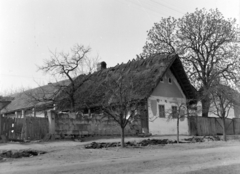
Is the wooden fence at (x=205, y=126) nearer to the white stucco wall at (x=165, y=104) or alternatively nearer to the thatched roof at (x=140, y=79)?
the white stucco wall at (x=165, y=104)

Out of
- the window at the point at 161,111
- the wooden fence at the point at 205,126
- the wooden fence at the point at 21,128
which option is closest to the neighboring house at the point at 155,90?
the window at the point at 161,111

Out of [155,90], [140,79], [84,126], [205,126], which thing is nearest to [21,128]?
[84,126]

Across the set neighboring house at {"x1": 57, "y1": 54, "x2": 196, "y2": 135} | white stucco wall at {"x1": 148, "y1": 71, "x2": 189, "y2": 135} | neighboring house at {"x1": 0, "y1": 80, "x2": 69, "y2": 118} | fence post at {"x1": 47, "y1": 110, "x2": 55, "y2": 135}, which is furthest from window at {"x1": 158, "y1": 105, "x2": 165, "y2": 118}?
fence post at {"x1": 47, "y1": 110, "x2": 55, "y2": 135}

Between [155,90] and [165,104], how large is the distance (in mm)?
1884

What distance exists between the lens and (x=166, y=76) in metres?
29.0

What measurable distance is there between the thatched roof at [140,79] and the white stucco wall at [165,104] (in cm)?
97

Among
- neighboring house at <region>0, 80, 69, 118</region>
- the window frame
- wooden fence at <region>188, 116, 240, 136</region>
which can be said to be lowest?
wooden fence at <region>188, 116, 240, 136</region>

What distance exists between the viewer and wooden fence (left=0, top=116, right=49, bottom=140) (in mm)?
17875

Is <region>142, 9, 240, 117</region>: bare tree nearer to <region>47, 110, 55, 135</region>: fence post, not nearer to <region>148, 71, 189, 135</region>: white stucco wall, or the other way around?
<region>148, 71, 189, 135</region>: white stucco wall

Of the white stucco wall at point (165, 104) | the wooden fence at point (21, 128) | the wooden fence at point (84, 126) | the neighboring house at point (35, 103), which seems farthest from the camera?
the neighboring house at point (35, 103)

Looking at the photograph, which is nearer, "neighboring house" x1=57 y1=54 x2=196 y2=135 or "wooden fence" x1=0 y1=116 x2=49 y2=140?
"wooden fence" x1=0 y1=116 x2=49 y2=140

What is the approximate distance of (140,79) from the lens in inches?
1051

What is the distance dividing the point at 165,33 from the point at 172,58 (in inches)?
327

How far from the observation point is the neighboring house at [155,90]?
25812 millimetres
